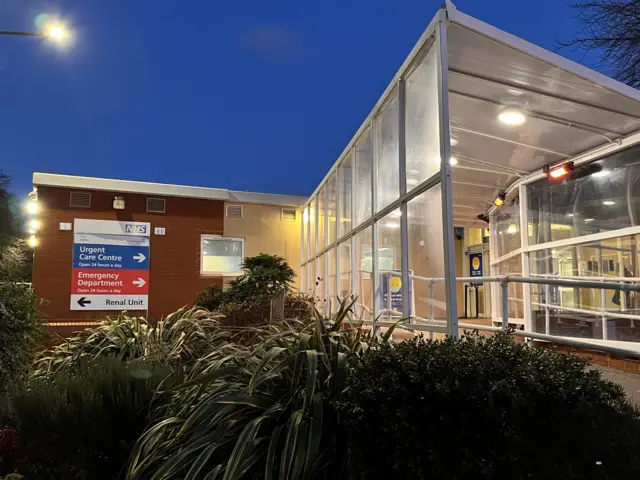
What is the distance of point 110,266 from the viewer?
9562 millimetres

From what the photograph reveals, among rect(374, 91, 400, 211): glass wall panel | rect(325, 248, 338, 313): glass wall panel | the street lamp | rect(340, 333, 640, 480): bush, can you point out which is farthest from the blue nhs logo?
rect(340, 333, 640, 480): bush

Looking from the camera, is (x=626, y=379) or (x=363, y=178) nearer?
(x=626, y=379)

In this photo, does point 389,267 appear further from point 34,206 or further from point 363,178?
point 34,206

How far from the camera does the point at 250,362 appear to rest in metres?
3.24

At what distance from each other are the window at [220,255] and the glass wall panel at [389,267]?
20.0ft

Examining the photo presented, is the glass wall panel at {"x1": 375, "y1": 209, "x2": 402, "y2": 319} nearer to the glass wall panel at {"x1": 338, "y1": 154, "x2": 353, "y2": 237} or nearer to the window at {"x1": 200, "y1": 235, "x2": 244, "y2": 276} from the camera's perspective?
the glass wall panel at {"x1": 338, "y1": 154, "x2": 353, "y2": 237}

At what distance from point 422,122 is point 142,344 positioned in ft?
12.7

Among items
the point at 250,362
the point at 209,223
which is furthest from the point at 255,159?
the point at 250,362

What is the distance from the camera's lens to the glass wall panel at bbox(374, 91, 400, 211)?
4668mm

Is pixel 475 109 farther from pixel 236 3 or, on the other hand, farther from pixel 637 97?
pixel 236 3

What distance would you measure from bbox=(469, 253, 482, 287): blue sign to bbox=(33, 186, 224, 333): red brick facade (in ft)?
24.0

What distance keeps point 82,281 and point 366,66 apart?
10413 cm

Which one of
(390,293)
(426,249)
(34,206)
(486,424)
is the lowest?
(486,424)

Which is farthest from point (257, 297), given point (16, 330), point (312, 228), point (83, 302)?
point (83, 302)
